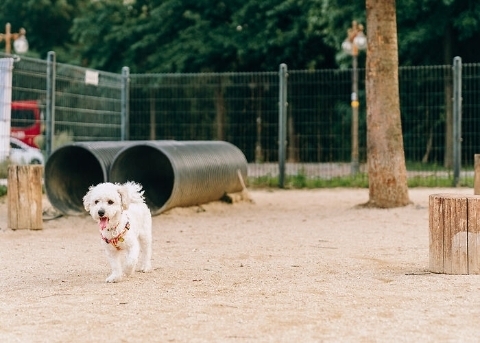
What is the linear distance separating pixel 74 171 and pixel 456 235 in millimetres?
7695

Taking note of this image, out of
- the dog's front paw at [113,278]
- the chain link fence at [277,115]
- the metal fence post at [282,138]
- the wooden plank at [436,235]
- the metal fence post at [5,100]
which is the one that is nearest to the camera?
the dog's front paw at [113,278]

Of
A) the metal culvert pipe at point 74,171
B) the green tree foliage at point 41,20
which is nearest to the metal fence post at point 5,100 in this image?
A: the metal culvert pipe at point 74,171

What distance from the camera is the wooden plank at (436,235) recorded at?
799 centimetres

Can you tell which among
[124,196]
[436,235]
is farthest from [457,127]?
[124,196]

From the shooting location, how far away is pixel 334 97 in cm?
2000

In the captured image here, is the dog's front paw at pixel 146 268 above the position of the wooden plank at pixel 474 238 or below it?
below

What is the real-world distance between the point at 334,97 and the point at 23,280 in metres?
12.7

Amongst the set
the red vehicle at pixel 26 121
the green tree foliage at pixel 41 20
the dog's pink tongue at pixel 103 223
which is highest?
the green tree foliage at pixel 41 20

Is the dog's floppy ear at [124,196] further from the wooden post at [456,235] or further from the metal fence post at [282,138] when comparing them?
the metal fence post at [282,138]

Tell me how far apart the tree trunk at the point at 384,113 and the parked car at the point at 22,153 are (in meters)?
5.44

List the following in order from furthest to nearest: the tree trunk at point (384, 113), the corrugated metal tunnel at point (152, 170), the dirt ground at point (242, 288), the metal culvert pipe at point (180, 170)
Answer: the tree trunk at point (384, 113) → the corrugated metal tunnel at point (152, 170) → the metal culvert pipe at point (180, 170) → the dirt ground at point (242, 288)

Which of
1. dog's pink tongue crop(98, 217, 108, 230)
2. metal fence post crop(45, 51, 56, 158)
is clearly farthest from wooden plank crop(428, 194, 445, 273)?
metal fence post crop(45, 51, 56, 158)

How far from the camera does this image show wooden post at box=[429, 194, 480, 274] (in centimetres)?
789

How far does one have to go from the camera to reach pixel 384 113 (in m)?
14.1
